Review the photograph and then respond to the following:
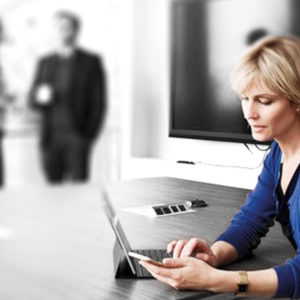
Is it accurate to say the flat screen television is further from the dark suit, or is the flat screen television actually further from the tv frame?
the dark suit

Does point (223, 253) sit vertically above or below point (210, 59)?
below

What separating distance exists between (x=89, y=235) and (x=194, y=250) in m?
0.13

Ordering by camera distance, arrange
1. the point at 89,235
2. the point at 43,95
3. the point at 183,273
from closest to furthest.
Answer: the point at 43,95
the point at 183,273
the point at 89,235

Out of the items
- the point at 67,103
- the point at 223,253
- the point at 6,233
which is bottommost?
the point at 223,253

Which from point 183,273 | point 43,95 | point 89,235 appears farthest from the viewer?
point 89,235

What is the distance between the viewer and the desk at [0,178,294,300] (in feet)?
1.34

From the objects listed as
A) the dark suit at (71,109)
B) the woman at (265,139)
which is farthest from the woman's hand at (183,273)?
the dark suit at (71,109)

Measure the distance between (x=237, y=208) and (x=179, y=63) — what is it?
27 centimetres

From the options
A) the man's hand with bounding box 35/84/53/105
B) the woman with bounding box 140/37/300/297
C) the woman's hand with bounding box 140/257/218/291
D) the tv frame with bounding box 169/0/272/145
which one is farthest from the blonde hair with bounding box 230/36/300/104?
the man's hand with bounding box 35/84/53/105

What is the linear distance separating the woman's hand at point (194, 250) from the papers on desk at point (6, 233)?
10.9 inches

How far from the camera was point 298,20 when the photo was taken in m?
0.65

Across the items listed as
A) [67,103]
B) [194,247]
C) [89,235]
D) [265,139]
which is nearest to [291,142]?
[265,139]

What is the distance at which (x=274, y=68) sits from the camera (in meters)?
0.58

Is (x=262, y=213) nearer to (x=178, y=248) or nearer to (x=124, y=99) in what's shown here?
(x=178, y=248)
